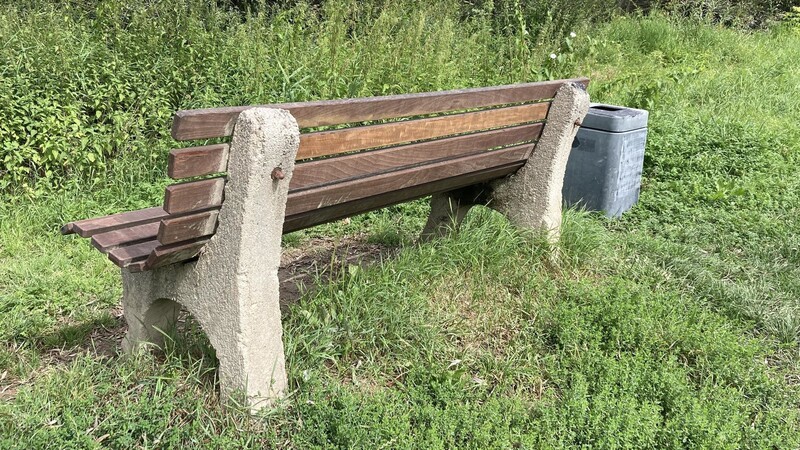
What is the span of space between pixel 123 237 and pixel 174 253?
16.7 inches

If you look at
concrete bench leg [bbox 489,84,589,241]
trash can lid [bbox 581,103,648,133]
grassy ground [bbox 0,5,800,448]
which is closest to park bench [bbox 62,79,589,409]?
grassy ground [bbox 0,5,800,448]

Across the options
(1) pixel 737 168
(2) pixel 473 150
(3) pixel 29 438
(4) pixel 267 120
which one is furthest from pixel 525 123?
(1) pixel 737 168

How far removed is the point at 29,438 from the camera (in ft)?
8.73

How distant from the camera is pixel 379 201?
330cm

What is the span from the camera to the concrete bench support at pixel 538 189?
4.04 metres

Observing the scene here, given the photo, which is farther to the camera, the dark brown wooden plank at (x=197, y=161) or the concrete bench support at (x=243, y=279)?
the concrete bench support at (x=243, y=279)

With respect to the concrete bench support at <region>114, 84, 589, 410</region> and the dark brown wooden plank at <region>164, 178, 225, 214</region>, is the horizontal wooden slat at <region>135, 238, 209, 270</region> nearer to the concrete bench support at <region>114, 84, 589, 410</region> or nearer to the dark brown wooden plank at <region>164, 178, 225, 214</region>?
the concrete bench support at <region>114, 84, 589, 410</region>

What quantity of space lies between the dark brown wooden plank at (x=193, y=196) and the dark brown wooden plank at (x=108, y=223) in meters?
0.58

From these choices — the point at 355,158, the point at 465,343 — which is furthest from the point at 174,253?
the point at 465,343

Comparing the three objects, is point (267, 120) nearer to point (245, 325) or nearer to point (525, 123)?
point (245, 325)

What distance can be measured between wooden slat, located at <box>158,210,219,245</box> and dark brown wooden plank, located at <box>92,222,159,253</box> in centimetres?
41

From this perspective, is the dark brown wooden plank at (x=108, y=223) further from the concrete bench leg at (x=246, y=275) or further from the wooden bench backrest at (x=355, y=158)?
the concrete bench leg at (x=246, y=275)

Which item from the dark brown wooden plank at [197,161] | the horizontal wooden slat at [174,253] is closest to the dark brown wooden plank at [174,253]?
the horizontal wooden slat at [174,253]

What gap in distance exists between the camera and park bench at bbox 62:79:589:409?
8.10 ft
